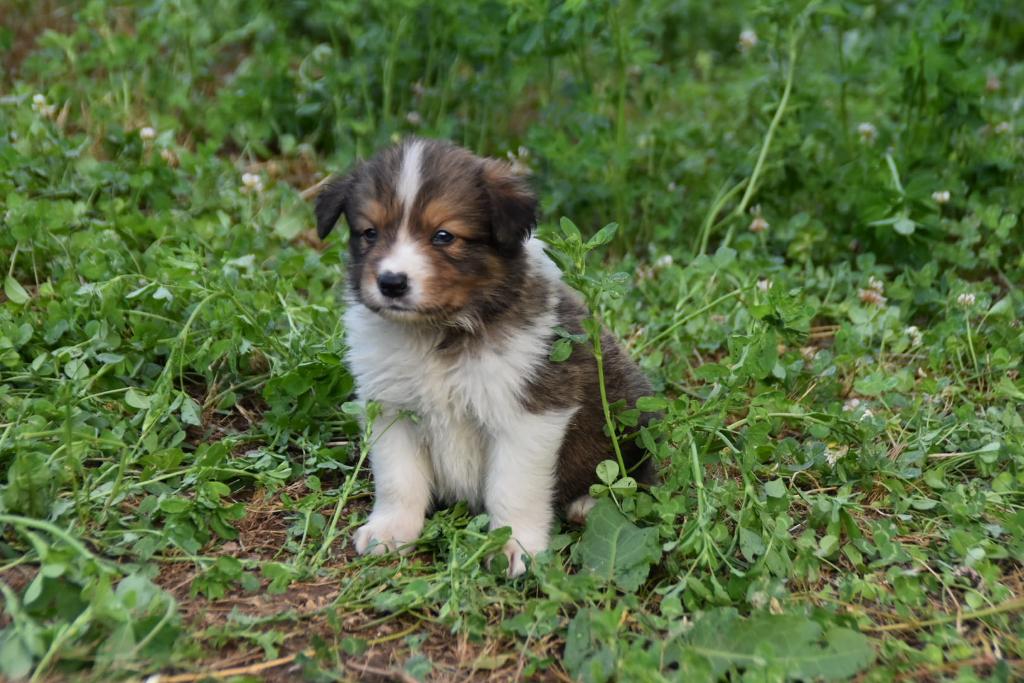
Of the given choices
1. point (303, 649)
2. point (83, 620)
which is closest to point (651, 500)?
point (303, 649)

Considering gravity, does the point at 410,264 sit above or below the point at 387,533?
above

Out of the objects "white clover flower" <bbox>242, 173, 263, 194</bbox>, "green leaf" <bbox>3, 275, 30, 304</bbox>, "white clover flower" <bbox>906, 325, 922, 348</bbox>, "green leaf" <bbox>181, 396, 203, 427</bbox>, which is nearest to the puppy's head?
"green leaf" <bbox>181, 396, 203, 427</bbox>

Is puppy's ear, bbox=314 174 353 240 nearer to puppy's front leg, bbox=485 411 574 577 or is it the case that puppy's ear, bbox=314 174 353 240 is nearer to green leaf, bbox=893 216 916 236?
puppy's front leg, bbox=485 411 574 577

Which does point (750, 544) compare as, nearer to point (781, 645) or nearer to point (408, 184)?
point (781, 645)

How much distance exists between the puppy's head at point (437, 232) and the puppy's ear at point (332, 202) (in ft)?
0.43

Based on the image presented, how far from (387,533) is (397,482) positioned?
0.63 feet

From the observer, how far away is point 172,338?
4.85m

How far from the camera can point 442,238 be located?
381 centimetres

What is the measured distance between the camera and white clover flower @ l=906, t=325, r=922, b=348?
5.54 meters

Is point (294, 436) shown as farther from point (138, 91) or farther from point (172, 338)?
point (138, 91)

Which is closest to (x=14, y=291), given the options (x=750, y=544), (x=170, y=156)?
(x=170, y=156)

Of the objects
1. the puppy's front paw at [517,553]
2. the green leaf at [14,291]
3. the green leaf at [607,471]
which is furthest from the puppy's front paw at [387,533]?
the green leaf at [14,291]

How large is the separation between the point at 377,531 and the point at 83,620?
1172 mm

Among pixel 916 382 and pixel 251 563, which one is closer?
pixel 251 563
